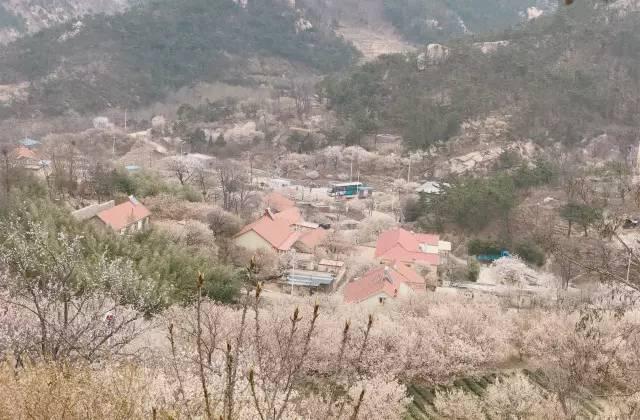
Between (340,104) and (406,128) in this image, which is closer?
(406,128)

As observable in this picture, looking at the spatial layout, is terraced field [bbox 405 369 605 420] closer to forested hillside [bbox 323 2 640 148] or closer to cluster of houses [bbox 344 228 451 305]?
cluster of houses [bbox 344 228 451 305]

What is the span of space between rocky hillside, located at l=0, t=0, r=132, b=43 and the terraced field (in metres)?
101

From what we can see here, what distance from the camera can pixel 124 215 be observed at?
23.1 m

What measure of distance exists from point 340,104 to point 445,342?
158ft

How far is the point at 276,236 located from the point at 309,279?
3427 mm

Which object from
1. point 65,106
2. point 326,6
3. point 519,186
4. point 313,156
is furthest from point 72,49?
point 519,186

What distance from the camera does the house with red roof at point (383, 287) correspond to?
19.2 m

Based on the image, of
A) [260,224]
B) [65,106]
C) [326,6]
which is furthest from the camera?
[326,6]

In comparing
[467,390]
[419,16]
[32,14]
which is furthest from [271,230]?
[32,14]

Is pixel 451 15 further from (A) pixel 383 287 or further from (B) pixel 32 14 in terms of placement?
(A) pixel 383 287

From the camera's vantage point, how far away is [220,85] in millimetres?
79250

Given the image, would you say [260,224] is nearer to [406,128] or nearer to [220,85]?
[406,128]

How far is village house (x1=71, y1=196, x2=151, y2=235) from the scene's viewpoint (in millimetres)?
22422

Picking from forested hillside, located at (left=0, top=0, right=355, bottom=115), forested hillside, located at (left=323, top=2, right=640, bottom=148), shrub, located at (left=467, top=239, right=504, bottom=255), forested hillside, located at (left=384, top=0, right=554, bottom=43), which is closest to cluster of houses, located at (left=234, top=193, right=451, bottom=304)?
shrub, located at (left=467, top=239, right=504, bottom=255)
